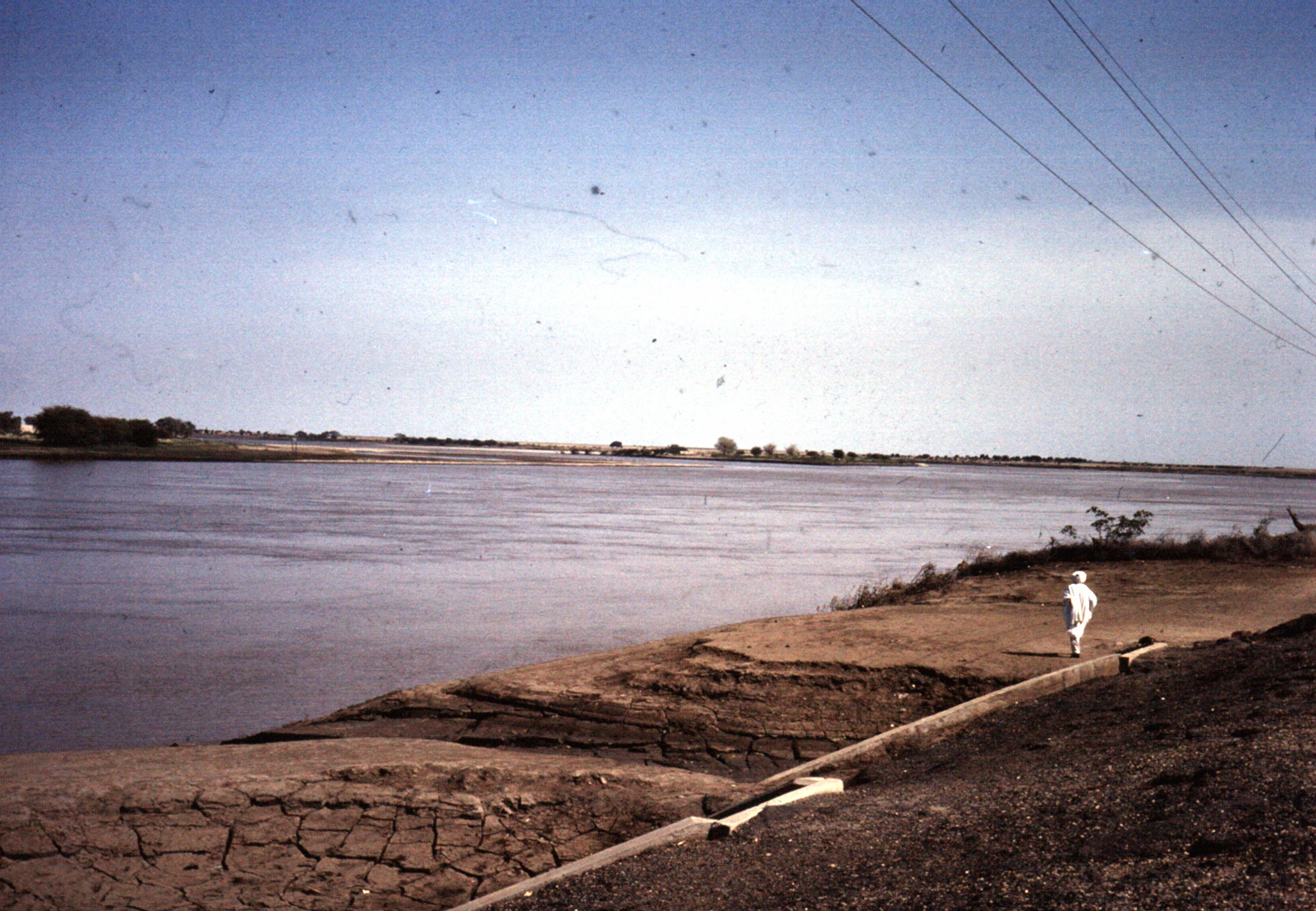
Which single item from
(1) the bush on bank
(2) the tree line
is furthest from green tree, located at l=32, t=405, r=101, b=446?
(1) the bush on bank

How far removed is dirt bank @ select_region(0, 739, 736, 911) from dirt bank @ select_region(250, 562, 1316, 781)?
1.61 m

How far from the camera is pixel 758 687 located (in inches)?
470

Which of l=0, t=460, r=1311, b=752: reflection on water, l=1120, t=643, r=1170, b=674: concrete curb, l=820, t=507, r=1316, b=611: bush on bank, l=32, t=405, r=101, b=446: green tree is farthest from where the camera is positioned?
l=32, t=405, r=101, b=446: green tree

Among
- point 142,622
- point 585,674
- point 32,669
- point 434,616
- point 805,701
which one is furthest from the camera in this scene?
Result: point 434,616

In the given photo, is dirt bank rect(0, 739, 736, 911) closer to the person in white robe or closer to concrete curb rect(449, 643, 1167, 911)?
concrete curb rect(449, 643, 1167, 911)

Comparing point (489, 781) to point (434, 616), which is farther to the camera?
point (434, 616)

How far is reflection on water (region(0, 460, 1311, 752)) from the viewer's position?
13828mm

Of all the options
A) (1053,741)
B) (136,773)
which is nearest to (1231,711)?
(1053,741)

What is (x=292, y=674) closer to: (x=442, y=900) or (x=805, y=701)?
(x=805, y=701)

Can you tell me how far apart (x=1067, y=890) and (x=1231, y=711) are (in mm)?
3814

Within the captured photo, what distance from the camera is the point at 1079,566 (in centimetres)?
2139

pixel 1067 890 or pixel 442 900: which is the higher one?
pixel 1067 890

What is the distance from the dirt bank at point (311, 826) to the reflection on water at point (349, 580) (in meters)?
3.54

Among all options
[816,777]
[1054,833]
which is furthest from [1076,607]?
[1054,833]
